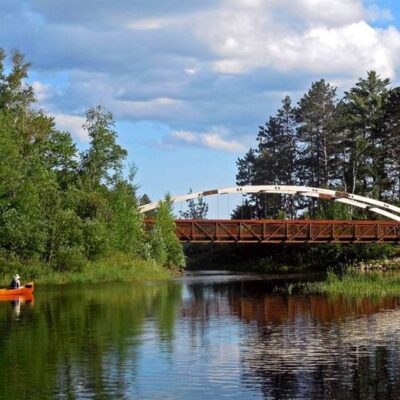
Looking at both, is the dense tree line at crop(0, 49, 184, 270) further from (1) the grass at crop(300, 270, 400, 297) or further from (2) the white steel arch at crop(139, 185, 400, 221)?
(1) the grass at crop(300, 270, 400, 297)

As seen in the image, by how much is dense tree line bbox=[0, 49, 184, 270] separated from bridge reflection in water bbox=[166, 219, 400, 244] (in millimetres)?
5160

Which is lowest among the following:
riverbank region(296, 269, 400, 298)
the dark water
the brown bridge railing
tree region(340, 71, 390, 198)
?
the dark water

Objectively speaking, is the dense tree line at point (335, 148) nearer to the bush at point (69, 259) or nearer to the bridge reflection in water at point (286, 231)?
the bridge reflection in water at point (286, 231)

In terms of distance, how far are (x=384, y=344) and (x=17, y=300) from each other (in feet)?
76.5

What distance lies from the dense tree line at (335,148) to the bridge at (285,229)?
1128 cm

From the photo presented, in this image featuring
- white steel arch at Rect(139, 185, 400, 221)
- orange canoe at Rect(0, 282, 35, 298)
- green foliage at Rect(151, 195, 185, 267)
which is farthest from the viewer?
white steel arch at Rect(139, 185, 400, 221)

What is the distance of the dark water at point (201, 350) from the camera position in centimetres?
1720

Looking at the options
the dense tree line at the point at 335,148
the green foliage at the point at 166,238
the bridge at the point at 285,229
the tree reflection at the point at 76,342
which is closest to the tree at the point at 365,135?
the dense tree line at the point at 335,148

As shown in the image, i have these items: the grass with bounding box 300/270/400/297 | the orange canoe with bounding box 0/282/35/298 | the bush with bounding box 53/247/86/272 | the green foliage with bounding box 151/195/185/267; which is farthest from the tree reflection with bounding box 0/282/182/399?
the green foliage with bounding box 151/195/185/267

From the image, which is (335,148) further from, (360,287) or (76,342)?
(76,342)

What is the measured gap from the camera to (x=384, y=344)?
23.0 metres

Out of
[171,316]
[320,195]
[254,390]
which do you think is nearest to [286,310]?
[171,316]

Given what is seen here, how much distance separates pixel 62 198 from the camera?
204 ft

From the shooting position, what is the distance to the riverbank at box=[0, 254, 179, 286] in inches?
2179
